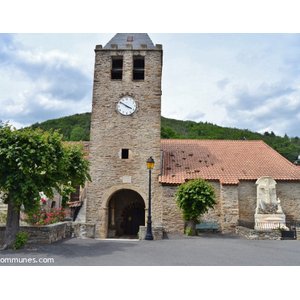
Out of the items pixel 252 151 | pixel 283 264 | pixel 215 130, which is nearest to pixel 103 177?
pixel 252 151

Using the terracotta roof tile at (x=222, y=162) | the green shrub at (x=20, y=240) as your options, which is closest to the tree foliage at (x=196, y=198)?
the terracotta roof tile at (x=222, y=162)

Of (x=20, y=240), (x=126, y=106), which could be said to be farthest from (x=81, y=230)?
(x=126, y=106)

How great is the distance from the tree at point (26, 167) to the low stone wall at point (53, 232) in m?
0.82

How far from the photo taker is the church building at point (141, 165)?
17.5m

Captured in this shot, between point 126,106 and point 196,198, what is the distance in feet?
24.3

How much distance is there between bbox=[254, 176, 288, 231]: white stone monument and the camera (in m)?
15.6

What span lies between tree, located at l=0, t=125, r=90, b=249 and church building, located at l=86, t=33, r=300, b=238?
7.56 m

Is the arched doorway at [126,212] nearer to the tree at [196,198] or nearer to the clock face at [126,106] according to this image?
the clock face at [126,106]

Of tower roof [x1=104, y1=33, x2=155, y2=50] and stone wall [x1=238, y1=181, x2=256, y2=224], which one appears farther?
tower roof [x1=104, y1=33, x2=155, y2=50]

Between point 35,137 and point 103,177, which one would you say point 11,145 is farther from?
point 103,177

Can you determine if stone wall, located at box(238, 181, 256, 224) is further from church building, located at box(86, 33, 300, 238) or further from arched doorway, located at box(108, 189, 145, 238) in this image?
arched doorway, located at box(108, 189, 145, 238)

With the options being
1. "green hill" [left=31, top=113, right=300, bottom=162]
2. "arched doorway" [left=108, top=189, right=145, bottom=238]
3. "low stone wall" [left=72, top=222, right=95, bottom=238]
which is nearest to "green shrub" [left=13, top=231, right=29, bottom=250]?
"low stone wall" [left=72, top=222, right=95, bottom=238]

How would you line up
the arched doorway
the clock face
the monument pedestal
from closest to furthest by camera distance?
the monument pedestal, the clock face, the arched doorway

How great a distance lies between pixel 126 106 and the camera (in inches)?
745
